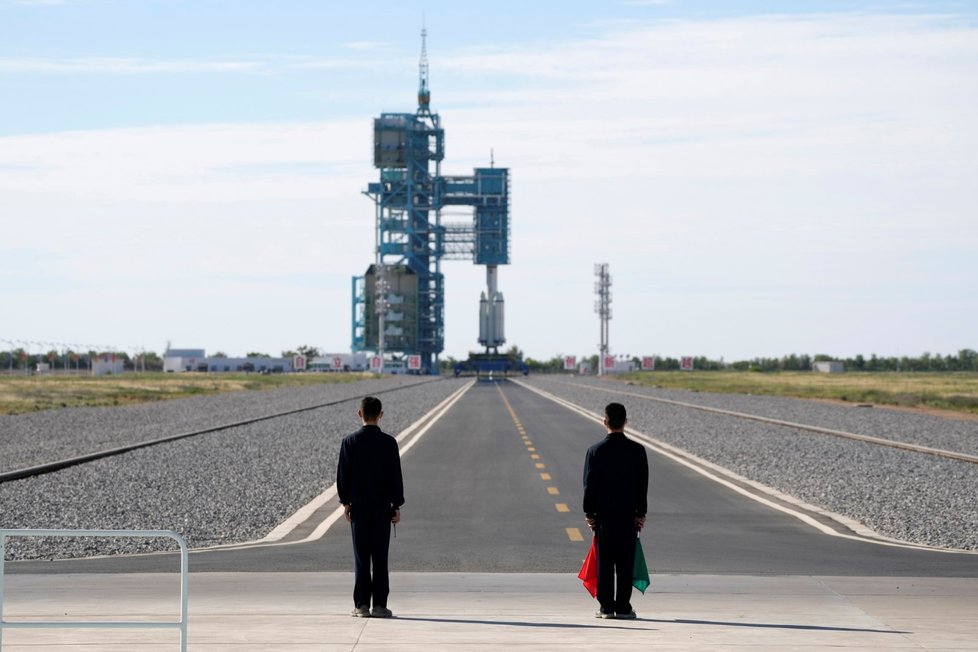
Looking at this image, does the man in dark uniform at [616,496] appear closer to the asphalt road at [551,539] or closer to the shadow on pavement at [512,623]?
the shadow on pavement at [512,623]

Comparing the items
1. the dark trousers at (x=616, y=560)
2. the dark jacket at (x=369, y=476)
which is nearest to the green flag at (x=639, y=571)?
the dark trousers at (x=616, y=560)

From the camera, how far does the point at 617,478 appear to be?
976cm

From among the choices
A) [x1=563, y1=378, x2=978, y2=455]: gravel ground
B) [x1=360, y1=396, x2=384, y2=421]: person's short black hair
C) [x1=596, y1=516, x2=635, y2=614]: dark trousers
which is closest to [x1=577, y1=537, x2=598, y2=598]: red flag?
[x1=596, y1=516, x2=635, y2=614]: dark trousers

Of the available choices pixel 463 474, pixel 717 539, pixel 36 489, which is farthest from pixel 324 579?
pixel 463 474

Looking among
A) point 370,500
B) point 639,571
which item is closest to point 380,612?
point 370,500

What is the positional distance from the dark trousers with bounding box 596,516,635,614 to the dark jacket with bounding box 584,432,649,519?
9 cm

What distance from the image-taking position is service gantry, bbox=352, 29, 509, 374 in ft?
517

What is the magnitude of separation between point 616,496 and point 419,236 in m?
152

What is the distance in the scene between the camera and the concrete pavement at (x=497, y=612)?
889cm

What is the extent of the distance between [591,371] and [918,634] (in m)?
191

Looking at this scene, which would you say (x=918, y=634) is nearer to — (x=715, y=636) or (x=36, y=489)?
(x=715, y=636)

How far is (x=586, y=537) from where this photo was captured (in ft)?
50.8

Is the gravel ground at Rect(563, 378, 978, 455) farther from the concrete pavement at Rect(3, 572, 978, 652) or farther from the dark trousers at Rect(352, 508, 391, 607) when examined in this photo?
the dark trousers at Rect(352, 508, 391, 607)

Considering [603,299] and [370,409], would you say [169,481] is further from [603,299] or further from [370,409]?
[603,299]
